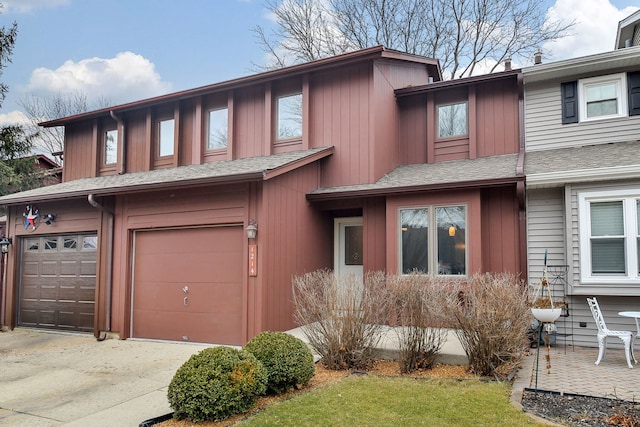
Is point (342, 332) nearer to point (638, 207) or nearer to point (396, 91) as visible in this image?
point (638, 207)

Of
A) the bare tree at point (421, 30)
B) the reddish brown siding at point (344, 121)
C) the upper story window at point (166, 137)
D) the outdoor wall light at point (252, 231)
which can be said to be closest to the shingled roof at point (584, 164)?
the reddish brown siding at point (344, 121)

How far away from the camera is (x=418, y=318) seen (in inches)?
225

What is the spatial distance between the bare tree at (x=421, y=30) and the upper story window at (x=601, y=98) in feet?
33.0

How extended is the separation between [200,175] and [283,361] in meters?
4.49

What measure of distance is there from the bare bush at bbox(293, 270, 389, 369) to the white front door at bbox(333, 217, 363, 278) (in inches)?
143

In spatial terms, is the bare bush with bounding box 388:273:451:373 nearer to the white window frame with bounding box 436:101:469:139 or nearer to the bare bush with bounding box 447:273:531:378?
the bare bush with bounding box 447:273:531:378

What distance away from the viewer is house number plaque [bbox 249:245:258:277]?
760 centimetres

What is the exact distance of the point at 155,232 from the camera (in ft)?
29.6

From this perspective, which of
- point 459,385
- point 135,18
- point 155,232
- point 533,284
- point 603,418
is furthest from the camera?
point 135,18

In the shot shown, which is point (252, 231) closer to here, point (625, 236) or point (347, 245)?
point (347, 245)

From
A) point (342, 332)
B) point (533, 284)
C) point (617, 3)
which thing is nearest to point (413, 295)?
point (342, 332)

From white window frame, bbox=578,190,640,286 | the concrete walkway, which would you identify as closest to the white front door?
the concrete walkway

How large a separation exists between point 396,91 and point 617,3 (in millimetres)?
13125

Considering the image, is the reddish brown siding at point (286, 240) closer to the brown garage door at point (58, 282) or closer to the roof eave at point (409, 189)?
the roof eave at point (409, 189)
